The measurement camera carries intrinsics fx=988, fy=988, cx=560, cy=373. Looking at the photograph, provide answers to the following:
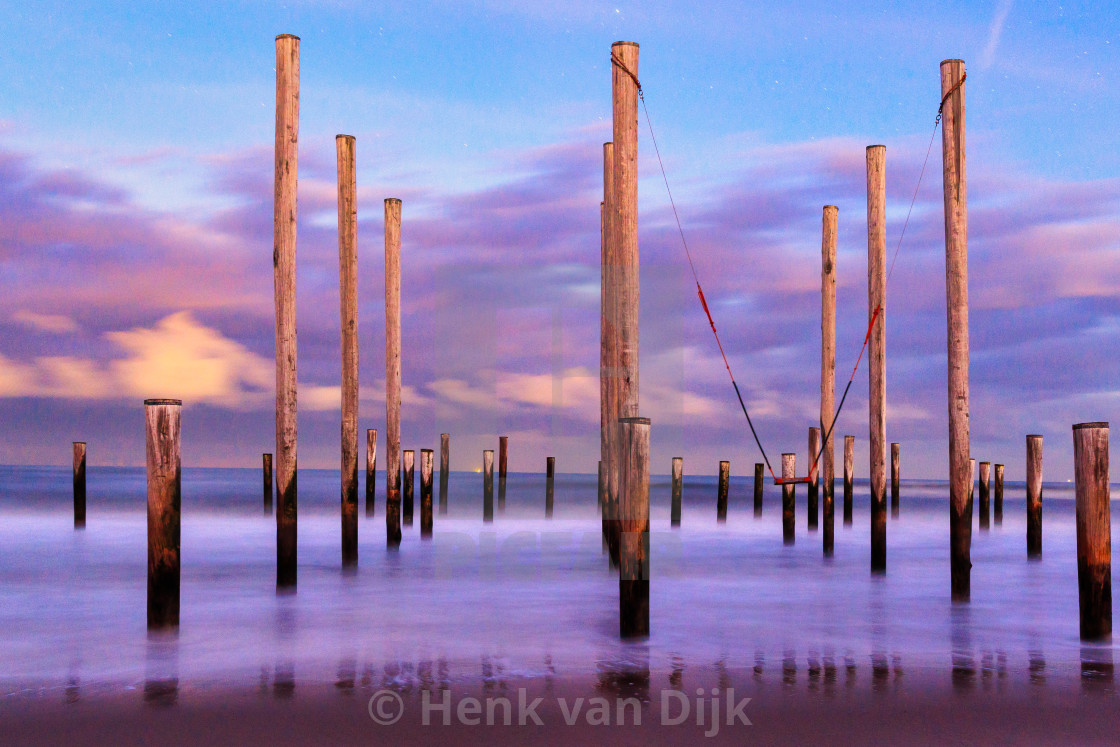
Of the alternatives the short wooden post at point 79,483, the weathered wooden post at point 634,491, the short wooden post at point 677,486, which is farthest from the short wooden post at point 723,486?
the weathered wooden post at point 634,491

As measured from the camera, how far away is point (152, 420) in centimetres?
687

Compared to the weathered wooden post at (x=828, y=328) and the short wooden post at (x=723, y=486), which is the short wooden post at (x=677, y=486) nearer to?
the short wooden post at (x=723, y=486)

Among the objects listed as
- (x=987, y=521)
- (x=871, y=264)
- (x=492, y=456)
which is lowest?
(x=987, y=521)

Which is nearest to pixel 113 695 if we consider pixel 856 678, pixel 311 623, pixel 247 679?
pixel 247 679

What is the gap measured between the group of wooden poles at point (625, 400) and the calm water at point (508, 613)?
52 cm

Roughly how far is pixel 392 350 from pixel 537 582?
4.62 metres

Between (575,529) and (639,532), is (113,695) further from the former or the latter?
(575,529)

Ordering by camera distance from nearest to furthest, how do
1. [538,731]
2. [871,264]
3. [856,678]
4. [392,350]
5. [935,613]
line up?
[538,731]
[856,678]
[935,613]
[871,264]
[392,350]

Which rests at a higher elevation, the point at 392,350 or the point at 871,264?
the point at 871,264

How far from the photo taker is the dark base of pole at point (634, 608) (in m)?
6.77

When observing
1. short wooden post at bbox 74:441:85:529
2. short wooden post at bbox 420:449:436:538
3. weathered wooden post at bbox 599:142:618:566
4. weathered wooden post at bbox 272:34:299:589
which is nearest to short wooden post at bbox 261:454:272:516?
short wooden post at bbox 74:441:85:529

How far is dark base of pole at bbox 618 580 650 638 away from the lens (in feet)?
22.2

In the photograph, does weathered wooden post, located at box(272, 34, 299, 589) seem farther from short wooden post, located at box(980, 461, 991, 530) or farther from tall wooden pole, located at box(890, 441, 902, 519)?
tall wooden pole, located at box(890, 441, 902, 519)

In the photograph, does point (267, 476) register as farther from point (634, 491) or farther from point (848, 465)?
point (634, 491)
